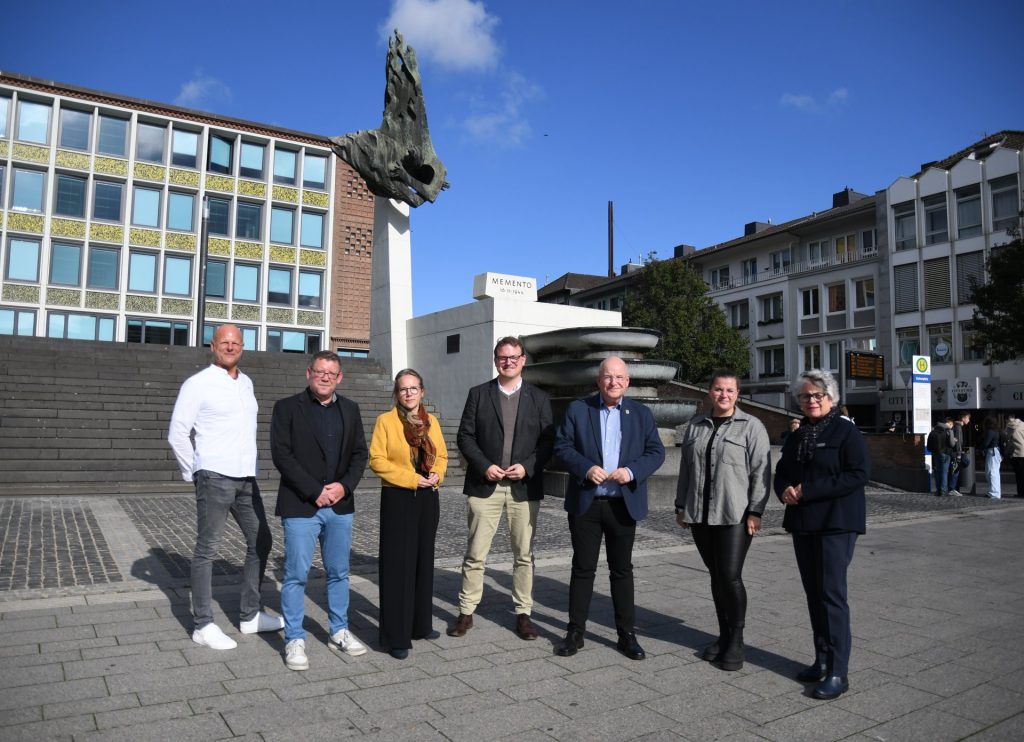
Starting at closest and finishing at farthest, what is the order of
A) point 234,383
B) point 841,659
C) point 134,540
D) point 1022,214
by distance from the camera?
point 841,659 → point 234,383 → point 134,540 → point 1022,214

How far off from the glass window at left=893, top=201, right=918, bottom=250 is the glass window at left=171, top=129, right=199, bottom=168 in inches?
1489

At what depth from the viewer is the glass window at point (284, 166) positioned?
4628cm

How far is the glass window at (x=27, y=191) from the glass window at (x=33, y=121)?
1.78m

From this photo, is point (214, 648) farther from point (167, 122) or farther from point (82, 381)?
point (167, 122)

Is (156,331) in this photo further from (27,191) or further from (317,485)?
(317,485)

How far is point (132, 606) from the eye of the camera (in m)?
5.62

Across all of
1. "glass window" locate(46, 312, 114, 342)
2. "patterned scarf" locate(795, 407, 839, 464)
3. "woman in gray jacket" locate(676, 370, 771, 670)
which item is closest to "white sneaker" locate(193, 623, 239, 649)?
"woman in gray jacket" locate(676, 370, 771, 670)

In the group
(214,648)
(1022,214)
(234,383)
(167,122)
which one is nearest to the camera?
(214,648)

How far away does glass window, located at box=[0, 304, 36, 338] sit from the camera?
1571 inches

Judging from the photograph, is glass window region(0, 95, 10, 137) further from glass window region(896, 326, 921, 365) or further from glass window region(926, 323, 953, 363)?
glass window region(926, 323, 953, 363)

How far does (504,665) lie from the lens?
14.6ft

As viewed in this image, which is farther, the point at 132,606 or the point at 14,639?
the point at 132,606

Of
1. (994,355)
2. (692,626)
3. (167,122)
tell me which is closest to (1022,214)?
(994,355)

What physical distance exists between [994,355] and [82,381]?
1096 inches
